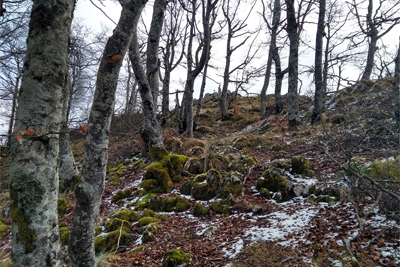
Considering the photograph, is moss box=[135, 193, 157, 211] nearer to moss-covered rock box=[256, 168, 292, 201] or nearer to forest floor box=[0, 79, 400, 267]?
forest floor box=[0, 79, 400, 267]

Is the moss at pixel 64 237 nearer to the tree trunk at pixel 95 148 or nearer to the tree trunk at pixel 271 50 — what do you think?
the tree trunk at pixel 95 148

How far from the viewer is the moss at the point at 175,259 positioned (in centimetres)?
285

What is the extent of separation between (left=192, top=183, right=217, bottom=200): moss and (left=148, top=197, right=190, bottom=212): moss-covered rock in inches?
12.5

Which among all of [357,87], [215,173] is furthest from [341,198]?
[357,87]

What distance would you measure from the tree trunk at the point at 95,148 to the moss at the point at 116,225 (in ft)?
5.57

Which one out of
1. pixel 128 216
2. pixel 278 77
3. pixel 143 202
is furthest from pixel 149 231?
pixel 278 77

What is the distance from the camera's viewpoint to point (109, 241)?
142 inches

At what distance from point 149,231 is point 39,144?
2.57 m

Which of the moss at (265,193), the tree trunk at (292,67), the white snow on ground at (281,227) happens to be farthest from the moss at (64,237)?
the tree trunk at (292,67)

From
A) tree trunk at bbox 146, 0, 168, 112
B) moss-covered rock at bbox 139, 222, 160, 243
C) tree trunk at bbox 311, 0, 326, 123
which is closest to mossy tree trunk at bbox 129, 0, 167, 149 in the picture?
tree trunk at bbox 146, 0, 168, 112

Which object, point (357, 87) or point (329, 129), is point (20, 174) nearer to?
point (329, 129)

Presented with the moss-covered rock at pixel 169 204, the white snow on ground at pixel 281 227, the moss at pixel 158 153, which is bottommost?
the moss-covered rock at pixel 169 204

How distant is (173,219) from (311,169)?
314 cm

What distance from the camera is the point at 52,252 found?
176 cm
